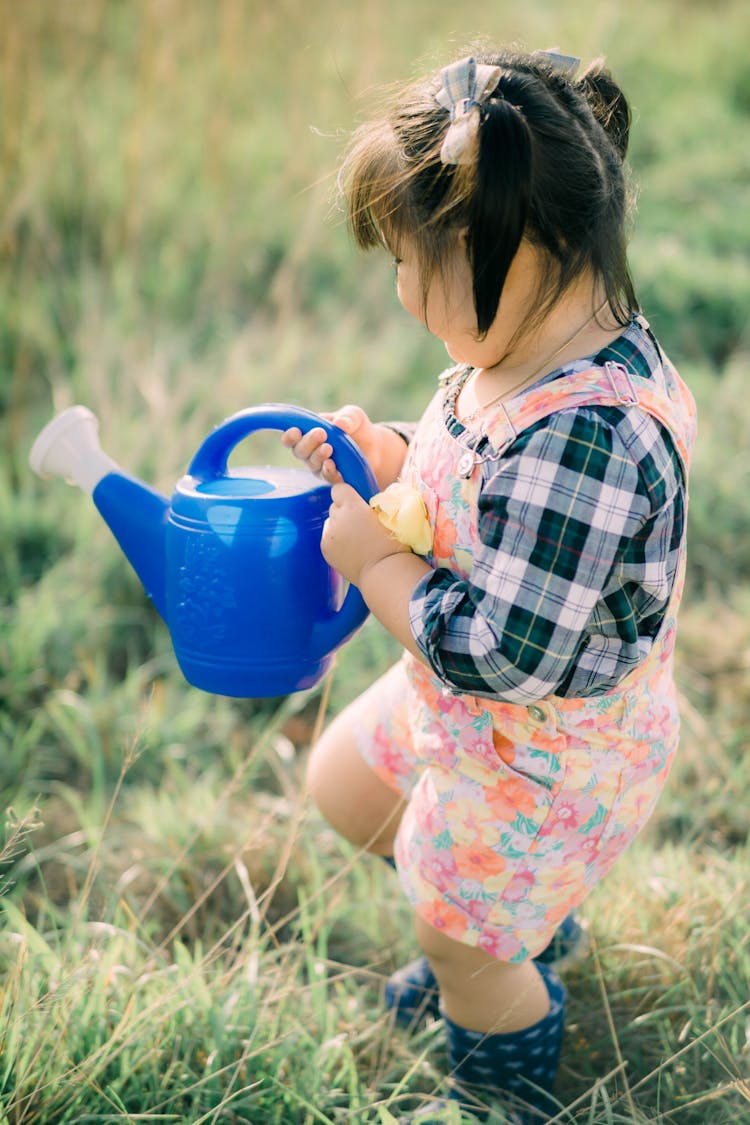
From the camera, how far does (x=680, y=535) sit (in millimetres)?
1284

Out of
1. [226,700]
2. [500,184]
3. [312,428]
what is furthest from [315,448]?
[226,700]

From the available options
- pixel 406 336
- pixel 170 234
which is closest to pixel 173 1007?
pixel 406 336

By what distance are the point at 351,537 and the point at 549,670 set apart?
0.93ft

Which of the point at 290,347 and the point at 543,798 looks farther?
the point at 290,347

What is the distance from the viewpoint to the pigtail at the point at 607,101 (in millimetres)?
1304

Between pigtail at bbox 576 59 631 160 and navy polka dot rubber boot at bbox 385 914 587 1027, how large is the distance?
42.8 inches

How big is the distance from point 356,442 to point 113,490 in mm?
333

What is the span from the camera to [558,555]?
1.17 m

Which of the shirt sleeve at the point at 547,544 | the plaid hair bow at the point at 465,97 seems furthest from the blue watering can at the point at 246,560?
the plaid hair bow at the point at 465,97

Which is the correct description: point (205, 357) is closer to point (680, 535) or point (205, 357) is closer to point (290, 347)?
point (290, 347)

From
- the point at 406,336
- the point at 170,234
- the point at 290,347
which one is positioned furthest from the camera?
the point at 170,234

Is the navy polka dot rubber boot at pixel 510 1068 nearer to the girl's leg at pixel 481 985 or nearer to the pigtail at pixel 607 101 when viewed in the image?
the girl's leg at pixel 481 985

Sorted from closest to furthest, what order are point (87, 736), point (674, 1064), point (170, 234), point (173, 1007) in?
point (173, 1007), point (674, 1064), point (87, 736), point (170, 234)

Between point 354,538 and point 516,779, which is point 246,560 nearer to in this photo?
point 354,538
